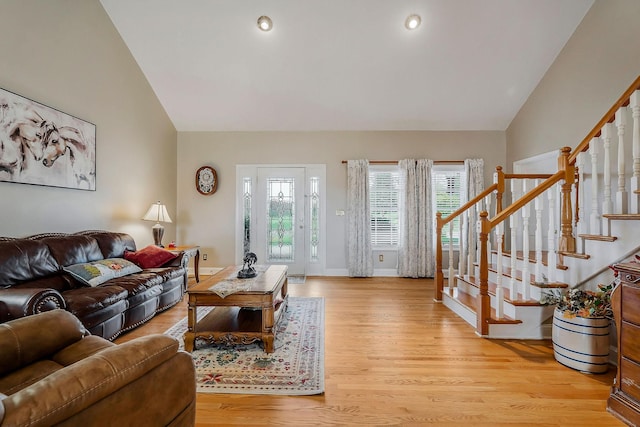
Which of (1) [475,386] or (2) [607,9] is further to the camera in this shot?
(2) [607,9]

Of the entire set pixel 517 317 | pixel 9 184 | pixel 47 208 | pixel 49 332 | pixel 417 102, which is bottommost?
pixel 517 317

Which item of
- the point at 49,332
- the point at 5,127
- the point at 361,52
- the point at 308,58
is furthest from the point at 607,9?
the point at 5,127

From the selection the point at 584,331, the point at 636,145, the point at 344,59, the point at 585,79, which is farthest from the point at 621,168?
the point at 344,59

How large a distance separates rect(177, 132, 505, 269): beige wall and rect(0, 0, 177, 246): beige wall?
1.77 feet

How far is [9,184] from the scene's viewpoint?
282 centimetres

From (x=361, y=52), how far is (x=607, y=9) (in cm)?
284

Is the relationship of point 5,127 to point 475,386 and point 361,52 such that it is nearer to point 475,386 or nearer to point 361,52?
point 361,52

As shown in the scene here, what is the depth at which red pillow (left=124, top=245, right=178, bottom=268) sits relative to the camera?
3.65 metres

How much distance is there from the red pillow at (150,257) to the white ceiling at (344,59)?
8.75ft

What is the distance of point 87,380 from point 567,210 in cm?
357

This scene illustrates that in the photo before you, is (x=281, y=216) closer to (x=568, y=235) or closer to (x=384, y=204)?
(x=384, y=204)

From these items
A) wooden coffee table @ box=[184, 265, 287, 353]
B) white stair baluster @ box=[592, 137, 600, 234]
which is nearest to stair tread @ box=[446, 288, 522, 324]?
white stair baluster @ box=[592, 137, 600, 234]

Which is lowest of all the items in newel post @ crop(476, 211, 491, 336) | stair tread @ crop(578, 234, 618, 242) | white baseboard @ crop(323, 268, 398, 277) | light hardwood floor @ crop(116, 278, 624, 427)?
light hardwood floor @ crop(116, 278, 624, 427)

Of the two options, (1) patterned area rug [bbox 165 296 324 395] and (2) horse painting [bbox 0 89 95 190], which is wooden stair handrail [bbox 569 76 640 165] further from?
(2) horse painting [bbox 0 89 95 190]
